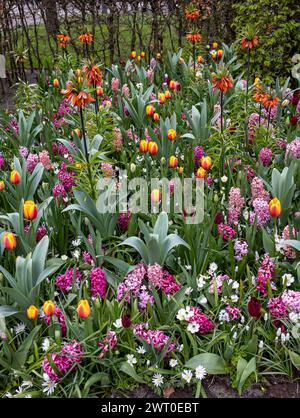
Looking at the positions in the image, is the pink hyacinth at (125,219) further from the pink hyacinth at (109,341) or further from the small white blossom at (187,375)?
the small white blossom at (187,375)

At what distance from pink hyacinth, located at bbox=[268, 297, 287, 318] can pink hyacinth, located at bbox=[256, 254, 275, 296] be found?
0.10 m

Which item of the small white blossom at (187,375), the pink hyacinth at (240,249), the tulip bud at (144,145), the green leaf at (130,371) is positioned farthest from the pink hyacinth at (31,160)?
the small white blossom at (187,375)

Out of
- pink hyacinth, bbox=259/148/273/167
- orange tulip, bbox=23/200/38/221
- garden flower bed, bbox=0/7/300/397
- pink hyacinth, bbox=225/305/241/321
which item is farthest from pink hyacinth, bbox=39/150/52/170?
pink hyacinth, bbox=225/305/241/321

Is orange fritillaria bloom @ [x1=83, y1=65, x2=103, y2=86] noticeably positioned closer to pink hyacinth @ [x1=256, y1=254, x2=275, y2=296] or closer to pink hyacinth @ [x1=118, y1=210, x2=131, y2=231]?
pink hyacinth @ [x1=118, y1=210, x2=131, y2=231]

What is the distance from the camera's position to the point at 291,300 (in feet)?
6.25

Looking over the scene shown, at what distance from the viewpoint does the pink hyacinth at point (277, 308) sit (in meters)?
1.91

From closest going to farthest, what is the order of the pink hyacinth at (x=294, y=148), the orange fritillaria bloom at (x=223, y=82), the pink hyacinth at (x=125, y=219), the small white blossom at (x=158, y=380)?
1. the small white blossom at (x=158, y=380)
2. the pink hyacinth at (x=125, y=219)
3. the orange fritillaria bloom at (x=223, y=82)
4. the pink hyacinth at (x=294, y=148)

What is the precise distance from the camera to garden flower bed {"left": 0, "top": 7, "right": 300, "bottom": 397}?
6.03 ft

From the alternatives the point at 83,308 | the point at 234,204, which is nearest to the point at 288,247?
the point at 234,204

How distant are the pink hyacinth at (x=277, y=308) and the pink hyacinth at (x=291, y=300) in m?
0.02
